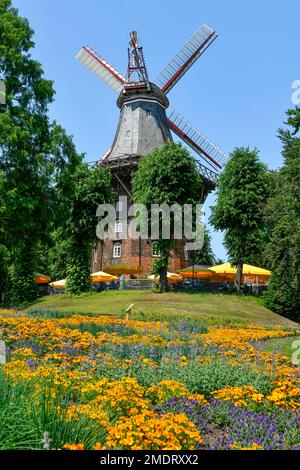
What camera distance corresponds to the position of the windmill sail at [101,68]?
53469 millimetres

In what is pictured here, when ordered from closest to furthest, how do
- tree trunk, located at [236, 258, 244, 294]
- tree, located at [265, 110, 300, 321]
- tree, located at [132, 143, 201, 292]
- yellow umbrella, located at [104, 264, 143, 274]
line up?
tree, located at [265, 110, 300, 321] < tree, located at [132, 143, 201, 292] < tree trunk, located at [236, 258, 244, 294] < yellow umbrella, located at [104, 264, 143, 274]

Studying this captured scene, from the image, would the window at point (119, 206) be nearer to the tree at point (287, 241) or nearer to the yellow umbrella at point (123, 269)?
the yellow umbrella at point (123, 269)

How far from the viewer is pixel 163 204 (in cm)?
3459

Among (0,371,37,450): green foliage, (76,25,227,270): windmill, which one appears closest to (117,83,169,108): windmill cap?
(76,25,227,270): windmill

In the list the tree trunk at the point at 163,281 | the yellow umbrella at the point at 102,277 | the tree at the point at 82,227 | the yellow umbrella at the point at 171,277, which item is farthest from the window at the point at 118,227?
the tree trunk at the point at 163,281

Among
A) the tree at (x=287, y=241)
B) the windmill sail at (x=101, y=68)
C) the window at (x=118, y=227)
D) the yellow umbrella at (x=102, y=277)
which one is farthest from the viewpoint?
the windmill sail at (x=101, y=68)

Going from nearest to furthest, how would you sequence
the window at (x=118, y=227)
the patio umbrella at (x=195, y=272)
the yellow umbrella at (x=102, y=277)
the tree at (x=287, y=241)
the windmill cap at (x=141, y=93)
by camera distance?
the tree at (x=287, y=241), the yellow umbrella at (x=102, y=277), the patio umbrella at (x=195, y=272), the window at (x=118, y=227), the windmill cap at (x=141, y=93)

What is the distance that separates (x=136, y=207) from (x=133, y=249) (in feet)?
26.0

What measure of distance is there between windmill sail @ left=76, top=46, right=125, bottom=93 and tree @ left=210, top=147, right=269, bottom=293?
64.0 ft

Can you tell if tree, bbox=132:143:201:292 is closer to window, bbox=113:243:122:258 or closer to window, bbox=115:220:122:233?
window, bbox=115:220:122:233

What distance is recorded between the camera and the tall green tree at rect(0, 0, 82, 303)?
59.9 ft

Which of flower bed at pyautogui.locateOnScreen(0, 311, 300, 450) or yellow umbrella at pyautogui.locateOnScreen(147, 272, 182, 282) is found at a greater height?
yellow umbrella at pyautogui.locateOnScreen(147, 272, 182, 282)

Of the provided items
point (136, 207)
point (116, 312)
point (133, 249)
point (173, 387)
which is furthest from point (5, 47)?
point (133, 249)

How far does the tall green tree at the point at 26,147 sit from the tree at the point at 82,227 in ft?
51.3
